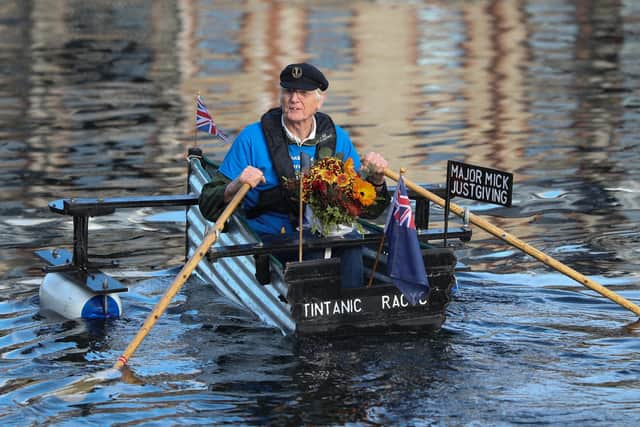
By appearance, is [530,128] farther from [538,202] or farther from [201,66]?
[201,66]

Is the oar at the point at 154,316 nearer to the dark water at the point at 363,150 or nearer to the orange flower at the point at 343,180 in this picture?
the dark water at the point at 363,150

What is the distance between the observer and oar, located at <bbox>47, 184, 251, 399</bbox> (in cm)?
939

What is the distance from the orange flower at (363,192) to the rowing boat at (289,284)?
1.05 ft

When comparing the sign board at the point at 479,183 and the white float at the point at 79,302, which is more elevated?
the sign board at the point at 479,183

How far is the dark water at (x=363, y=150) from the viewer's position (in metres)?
9.27

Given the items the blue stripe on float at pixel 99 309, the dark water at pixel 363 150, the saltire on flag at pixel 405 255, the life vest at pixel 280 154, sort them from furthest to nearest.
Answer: the blue stripe on float at pixel 99 309
the life vest at pixel 280 154
the saltire on flag at pixel 405 255
the dark water at pixel 363 150

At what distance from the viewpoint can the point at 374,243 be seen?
11.0m

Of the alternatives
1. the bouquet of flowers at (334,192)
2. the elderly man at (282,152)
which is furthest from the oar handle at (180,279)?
the bouquet of flowers at (334,192)

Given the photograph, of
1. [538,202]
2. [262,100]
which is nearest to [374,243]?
[538,202]

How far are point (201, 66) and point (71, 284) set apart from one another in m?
19.6

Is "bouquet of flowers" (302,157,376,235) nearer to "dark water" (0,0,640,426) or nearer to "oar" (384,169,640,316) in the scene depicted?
"oar" (384,169,640,316)

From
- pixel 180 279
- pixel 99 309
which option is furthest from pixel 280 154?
pixel 99 309

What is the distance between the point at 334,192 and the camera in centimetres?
1045

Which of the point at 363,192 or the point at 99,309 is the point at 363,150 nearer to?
the point at 99,309
